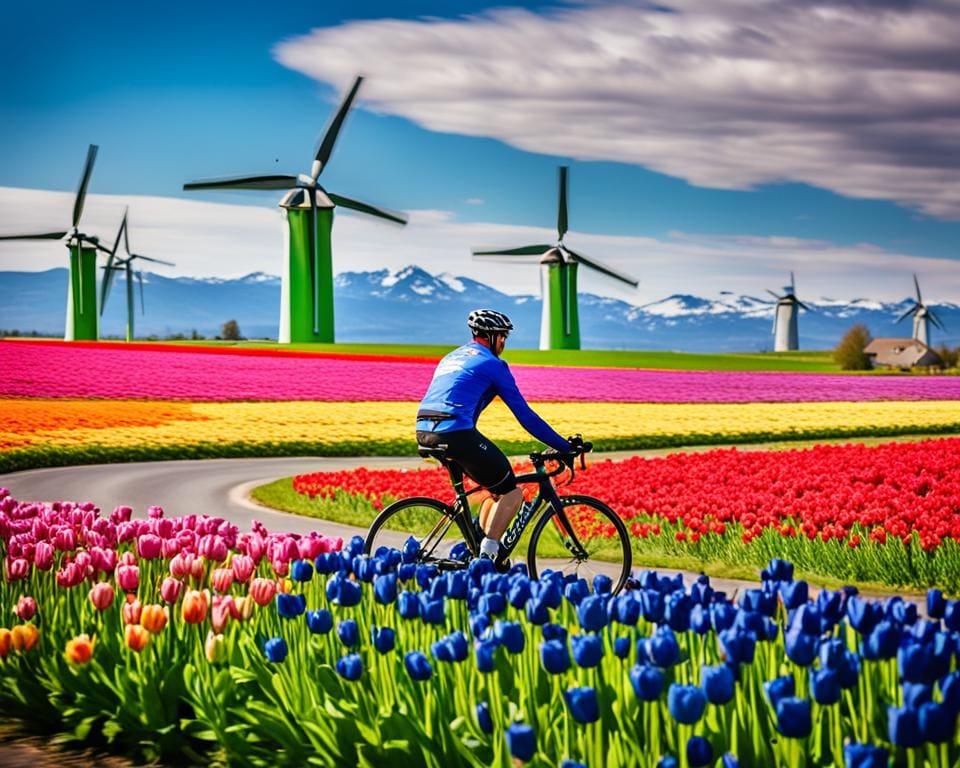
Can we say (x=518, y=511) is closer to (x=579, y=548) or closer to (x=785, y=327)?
(x=579, y=548)

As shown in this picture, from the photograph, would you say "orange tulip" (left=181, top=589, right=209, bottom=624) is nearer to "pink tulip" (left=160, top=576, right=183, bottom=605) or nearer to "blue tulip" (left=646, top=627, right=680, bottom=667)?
"pink tulip" (left=160, top=576, right=183, bottom=605)

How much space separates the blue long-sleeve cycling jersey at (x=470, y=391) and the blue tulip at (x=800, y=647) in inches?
157

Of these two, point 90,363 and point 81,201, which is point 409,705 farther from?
point 81,201

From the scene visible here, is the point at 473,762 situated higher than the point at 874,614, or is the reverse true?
the point at 874,614

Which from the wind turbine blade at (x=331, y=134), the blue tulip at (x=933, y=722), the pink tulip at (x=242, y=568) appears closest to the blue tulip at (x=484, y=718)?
the blue tulip at (x=933, y=722)

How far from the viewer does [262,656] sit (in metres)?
5.71

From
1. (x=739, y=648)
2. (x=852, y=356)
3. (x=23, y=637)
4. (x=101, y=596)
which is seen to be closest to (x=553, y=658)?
(x=739, y=648)

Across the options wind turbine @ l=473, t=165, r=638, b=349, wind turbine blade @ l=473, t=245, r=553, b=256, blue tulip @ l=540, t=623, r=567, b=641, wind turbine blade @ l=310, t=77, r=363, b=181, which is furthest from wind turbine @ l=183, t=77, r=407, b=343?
blue tulip @ l=540, t=623, r=567, b=641

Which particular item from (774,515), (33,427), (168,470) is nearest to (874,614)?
(774,515)

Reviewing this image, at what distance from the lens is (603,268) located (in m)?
81.1

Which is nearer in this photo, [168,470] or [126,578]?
[126,578]

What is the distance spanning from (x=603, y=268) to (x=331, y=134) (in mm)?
23837

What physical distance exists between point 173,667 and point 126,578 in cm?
68

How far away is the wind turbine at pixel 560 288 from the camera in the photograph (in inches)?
3238
